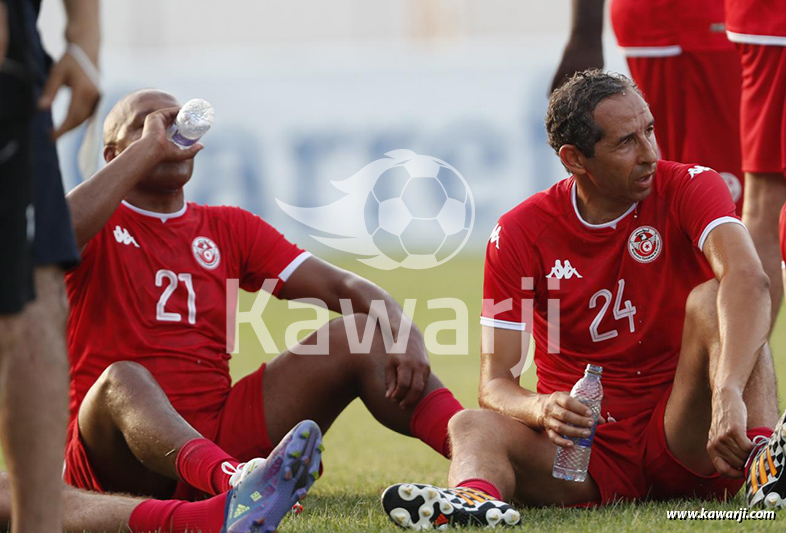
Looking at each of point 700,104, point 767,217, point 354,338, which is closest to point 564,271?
point 354,338

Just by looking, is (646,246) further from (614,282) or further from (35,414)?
(35,414)

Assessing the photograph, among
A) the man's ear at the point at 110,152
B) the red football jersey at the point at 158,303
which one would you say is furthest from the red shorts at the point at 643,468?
the man's ear at the point at 110,152

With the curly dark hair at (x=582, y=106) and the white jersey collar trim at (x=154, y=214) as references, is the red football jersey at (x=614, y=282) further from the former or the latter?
the white jersey collar trim at (x=154, y=214)

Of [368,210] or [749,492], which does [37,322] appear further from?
[368,210]

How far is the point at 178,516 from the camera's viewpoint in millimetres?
3193

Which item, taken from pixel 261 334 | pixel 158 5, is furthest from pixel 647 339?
pixel 158 5

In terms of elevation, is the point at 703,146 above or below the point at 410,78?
above

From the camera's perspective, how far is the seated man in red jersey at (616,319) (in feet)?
11.2

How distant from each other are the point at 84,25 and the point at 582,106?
5.99ft

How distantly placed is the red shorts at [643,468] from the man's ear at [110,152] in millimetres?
2040

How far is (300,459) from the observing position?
3033mm

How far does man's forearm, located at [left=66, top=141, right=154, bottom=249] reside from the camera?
3766 mm

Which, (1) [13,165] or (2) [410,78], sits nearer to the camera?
(1) [13,165]

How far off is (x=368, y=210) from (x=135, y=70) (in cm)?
338
